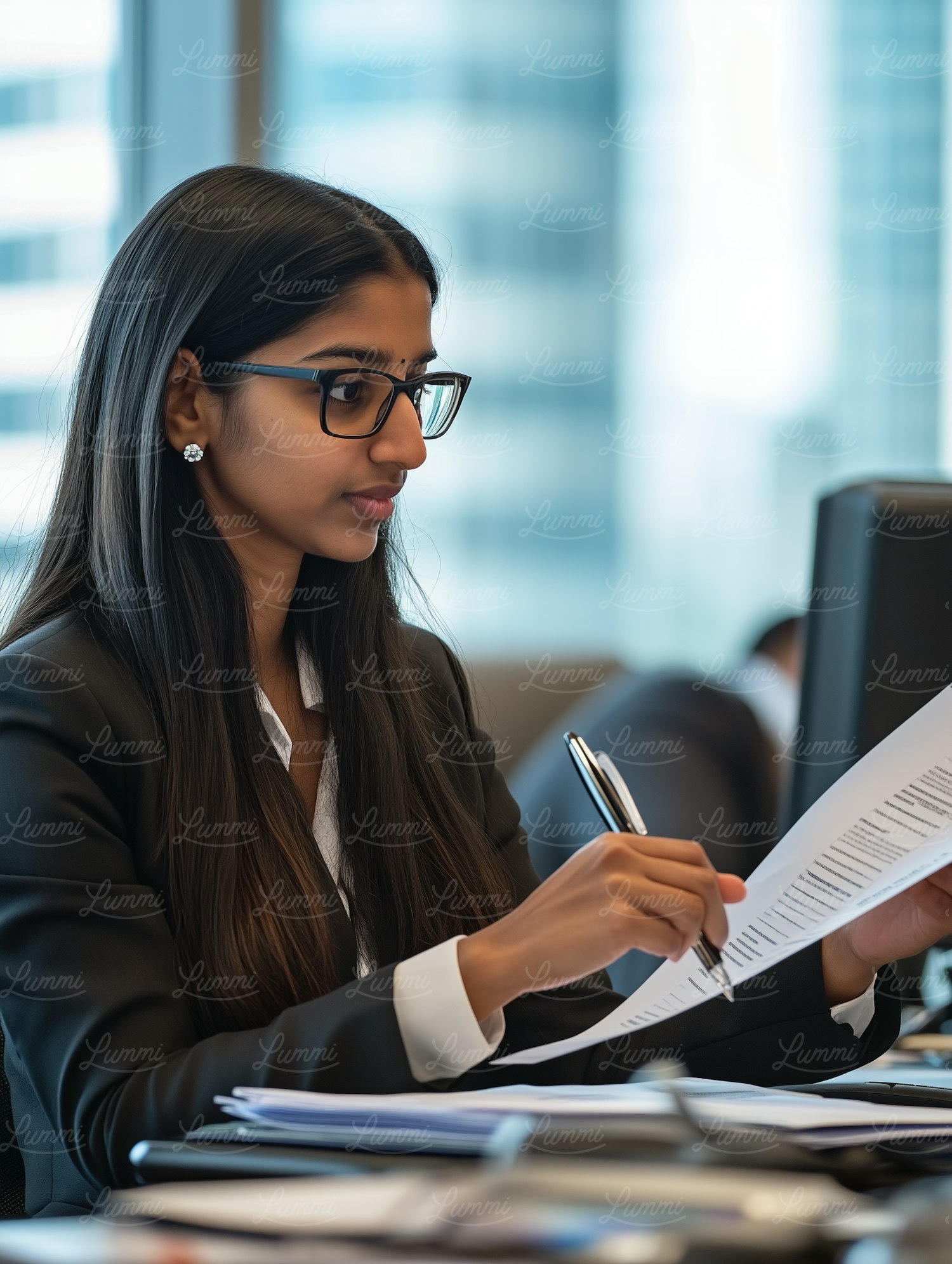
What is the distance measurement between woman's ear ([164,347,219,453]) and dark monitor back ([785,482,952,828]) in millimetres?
543

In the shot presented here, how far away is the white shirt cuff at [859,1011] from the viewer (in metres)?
1.07

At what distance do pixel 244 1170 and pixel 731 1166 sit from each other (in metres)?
0.22

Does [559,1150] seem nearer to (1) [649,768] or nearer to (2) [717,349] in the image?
(1) [649,768]

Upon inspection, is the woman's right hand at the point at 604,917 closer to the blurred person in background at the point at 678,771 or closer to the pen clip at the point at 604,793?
the pen clip at the point at 604,793

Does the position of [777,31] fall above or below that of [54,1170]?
above

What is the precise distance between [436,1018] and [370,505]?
1.67 ft

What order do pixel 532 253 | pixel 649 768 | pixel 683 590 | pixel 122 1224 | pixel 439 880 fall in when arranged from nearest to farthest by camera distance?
pixel 122 1224, pixel 439 880, pixel 649 768, pixel 532 253, pixel 683 590

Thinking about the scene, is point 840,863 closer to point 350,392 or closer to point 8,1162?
point 350,392

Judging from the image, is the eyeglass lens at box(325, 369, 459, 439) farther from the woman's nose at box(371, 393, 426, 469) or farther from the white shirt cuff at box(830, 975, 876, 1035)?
the white shirt cuff at box(830, 975, 876, 1035)

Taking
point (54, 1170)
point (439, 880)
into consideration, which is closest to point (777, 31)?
point (439, 880)

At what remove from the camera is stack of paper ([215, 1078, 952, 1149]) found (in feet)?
2.15

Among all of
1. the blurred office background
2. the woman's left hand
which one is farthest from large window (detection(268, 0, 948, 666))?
the woman's left hand

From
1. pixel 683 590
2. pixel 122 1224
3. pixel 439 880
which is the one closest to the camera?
pixel 122 1224

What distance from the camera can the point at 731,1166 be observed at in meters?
0.58
